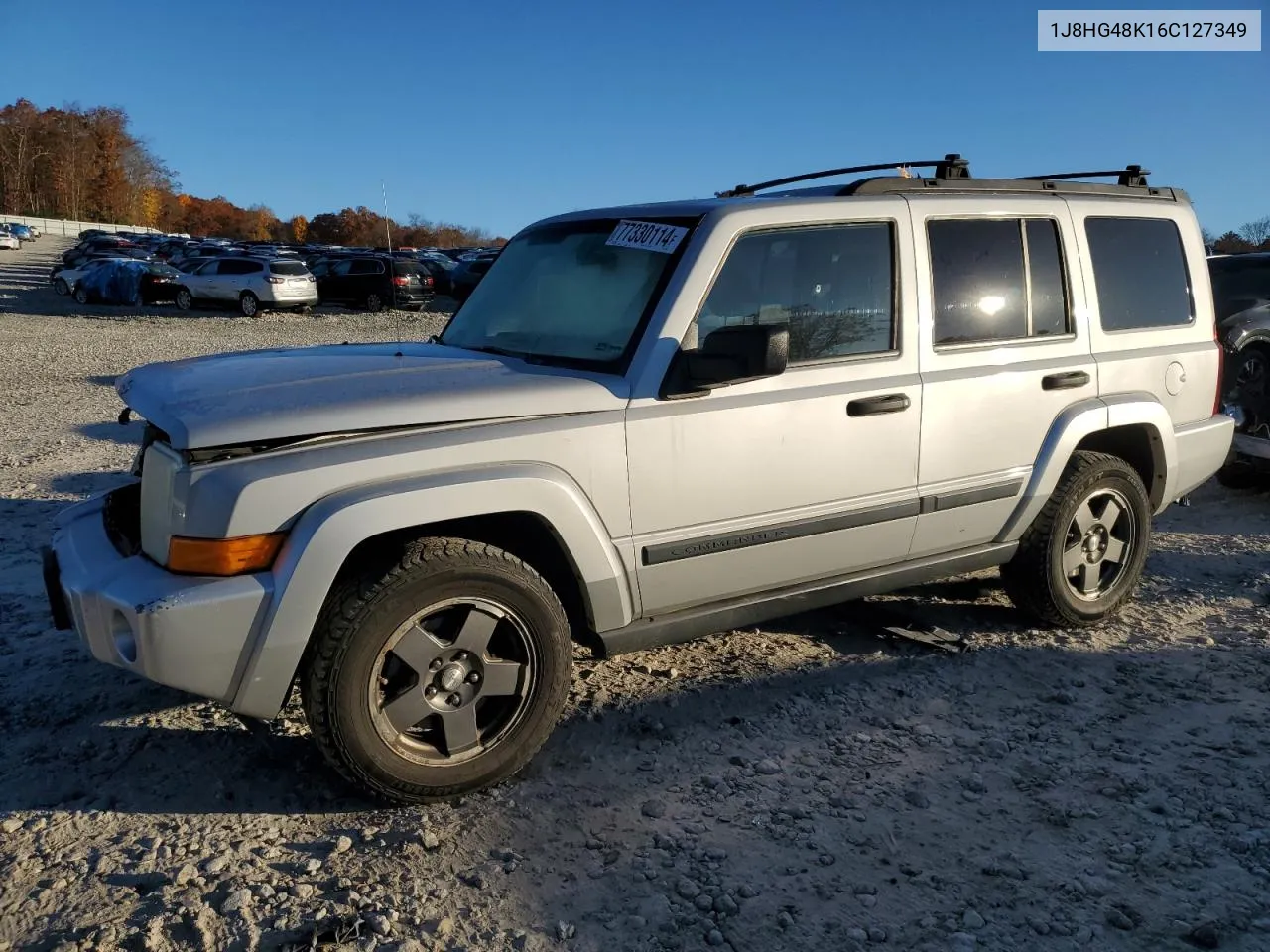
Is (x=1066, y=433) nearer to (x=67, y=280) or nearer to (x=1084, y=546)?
(x=1084, y=546)

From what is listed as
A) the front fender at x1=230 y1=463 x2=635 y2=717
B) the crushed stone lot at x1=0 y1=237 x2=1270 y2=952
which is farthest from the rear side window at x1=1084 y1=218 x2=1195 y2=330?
the front fender at x1=230 y1=463 x2=635 y2=717

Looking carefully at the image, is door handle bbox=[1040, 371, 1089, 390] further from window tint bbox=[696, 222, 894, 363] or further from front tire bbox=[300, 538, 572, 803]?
front tire bbox=[300, 538, 572, 803]

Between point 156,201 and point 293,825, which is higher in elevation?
point 156,201

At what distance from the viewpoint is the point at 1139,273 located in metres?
4.61

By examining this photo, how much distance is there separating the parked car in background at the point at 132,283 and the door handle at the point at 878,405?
26645 millimetres

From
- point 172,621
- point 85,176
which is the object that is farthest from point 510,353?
point 85,176

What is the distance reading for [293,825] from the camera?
299 cm

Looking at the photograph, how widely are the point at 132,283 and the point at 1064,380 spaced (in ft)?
90.5

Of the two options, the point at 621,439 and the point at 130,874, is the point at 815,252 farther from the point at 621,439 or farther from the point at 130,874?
the point at 130,874

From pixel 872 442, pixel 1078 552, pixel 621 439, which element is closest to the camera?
pixel 621 439

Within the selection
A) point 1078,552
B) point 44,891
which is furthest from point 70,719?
point 1078,552

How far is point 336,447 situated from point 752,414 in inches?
54.9

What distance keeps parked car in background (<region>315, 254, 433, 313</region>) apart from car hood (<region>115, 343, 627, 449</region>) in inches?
912

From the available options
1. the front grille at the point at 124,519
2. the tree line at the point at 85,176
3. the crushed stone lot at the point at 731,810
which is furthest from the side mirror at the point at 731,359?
the tree line at the point at 85,176
